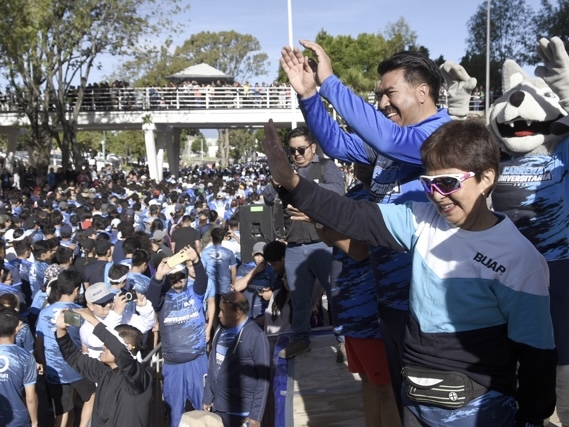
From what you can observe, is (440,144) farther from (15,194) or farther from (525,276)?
(15,194)

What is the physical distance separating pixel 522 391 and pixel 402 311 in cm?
75

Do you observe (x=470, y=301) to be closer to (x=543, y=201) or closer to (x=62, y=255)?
(x=543, y=201)

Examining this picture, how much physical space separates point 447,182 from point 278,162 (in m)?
0.53

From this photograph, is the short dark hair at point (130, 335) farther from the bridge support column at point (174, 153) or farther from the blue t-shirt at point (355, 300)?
the bridge support column at point (174, 153)

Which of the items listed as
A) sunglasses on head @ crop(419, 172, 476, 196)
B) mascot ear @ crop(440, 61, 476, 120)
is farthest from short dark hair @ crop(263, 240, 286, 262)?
sunglasses on head @ crop(419, 172, 476, 196)

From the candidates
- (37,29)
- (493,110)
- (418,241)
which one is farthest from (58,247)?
(37,29)

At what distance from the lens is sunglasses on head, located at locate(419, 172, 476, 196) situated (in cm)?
217

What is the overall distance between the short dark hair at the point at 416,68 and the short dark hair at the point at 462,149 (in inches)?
24.4

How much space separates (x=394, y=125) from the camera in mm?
2590

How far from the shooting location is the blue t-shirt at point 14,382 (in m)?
5.93

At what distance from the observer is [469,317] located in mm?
2191

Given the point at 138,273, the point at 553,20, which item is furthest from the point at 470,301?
the point at 553,20

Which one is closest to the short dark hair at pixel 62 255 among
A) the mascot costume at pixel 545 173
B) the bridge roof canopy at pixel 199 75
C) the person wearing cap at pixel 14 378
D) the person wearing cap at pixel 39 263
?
the person wearing cap at pixel 39 263

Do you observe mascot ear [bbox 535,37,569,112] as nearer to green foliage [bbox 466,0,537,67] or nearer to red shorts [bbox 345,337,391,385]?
red shorts [bbox 345,337,391,385]
